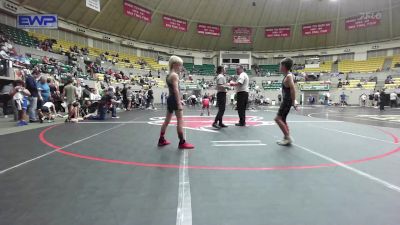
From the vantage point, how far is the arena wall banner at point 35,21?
12841 mm

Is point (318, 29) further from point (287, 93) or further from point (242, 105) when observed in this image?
point (287, 93)

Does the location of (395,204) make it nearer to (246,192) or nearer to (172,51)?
(246,192)

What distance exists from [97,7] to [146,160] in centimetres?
1955

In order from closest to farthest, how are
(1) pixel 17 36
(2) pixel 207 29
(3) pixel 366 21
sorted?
(1) pixel 17 36
(3) pixel 366 21
(2) pixel 207 29

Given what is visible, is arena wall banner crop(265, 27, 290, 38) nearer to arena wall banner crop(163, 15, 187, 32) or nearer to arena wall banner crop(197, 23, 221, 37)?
arena wall banner crop(197, 23, 221, 37)

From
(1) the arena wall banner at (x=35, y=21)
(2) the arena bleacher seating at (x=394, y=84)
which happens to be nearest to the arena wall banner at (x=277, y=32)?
(2) the arena bleacher seating at (x=394, y=84)

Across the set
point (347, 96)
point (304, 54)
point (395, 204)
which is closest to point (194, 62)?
point (304, 54)

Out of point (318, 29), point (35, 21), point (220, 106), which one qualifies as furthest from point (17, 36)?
point (318, 29)

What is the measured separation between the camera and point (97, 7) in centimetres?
1966

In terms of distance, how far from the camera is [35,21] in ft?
Answer: 44.0

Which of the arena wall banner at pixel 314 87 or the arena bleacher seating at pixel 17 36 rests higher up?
the arena bleacher seating at pixel 17 36

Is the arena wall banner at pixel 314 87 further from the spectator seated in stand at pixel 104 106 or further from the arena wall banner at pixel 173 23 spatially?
the spectator seated in stand at pixel 104 106

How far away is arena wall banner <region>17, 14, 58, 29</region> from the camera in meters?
12.8

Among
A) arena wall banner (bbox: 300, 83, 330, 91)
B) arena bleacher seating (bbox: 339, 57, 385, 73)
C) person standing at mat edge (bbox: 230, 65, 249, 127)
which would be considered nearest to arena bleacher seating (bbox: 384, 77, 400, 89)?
arena bleacher seating (bbox: 339, 57, 385, 73)
